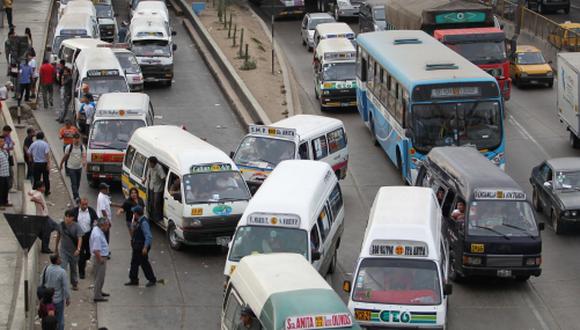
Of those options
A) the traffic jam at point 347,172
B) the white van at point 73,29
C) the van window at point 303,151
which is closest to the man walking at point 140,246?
the traffic jam at point 347,172

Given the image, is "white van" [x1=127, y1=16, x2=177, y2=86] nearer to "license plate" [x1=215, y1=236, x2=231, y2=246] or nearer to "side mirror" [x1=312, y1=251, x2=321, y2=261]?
"license plate" [x1=215, y1=236, x2=231, y2=246]

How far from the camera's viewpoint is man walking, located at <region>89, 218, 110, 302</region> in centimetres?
2119

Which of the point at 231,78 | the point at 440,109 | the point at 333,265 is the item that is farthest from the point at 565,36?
the point at 333,265

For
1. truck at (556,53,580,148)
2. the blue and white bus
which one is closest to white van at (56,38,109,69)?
the blue and white bus

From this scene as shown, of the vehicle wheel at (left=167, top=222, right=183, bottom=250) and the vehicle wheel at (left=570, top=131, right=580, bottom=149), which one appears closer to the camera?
the vehicle wheel at (left=167, top=222, right=183, bottom=250)

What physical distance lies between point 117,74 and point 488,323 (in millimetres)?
17186

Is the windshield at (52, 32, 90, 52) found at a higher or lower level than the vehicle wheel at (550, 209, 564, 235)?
lower

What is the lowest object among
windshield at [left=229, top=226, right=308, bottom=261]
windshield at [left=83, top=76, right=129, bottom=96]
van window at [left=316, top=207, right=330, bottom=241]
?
windshield at [left=83, top=76, right=129, bottom=96]

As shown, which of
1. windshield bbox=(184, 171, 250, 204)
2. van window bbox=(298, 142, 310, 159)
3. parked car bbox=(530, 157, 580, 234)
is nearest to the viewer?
windshield bbox=(184, 171, 250, 204)

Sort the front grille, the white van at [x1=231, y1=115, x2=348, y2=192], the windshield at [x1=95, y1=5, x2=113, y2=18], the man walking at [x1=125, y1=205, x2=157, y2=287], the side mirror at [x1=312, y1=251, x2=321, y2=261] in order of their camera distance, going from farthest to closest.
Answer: the windshield at [x1=95, y1=5, x2=113, y2=18] < the white van at [x1=231, y1=115, x2=348, y2=192] < the front grille < the man walking at [x1=125, y1=205, x2=157, y2=287] < the side mirror at [x1=312, y1=251, x2=321, y2=261]

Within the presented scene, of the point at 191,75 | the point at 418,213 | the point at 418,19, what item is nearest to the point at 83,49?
the point at 191,75

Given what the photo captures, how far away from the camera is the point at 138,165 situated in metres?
26.9

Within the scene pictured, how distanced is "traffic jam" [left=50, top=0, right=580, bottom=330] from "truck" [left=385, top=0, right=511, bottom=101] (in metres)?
0.06

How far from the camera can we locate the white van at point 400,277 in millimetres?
18875
